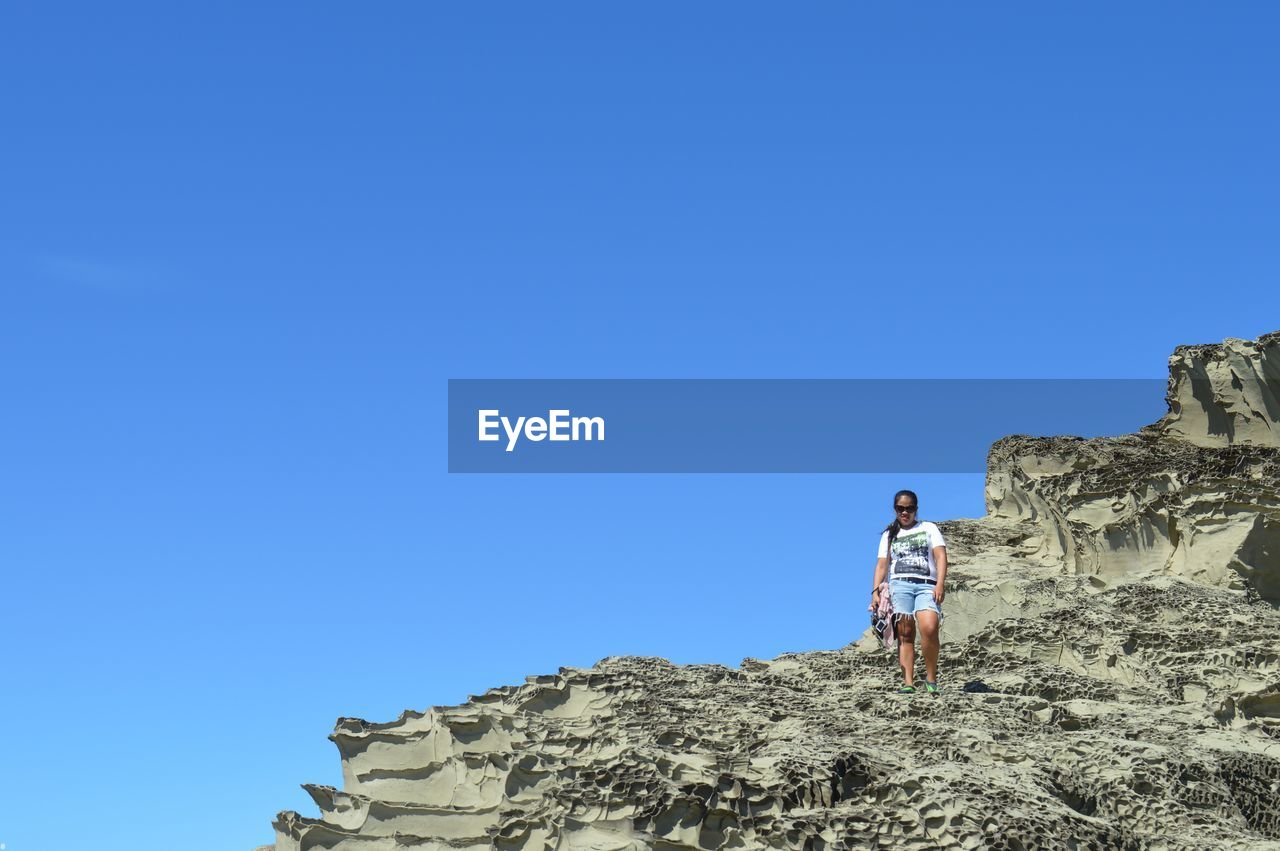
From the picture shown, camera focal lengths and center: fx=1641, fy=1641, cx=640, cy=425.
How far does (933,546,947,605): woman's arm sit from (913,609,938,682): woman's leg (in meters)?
0.17

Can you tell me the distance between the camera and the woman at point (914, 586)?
15703 mm

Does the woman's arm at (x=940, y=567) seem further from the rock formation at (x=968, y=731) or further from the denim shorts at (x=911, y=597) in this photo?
the rock formation at (x=968, y=731)

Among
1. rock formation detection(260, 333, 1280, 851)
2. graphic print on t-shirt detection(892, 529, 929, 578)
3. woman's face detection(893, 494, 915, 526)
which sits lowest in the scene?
rock formation detection(260, 333, 1280, 851)

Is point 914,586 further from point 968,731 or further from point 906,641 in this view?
point 968,731

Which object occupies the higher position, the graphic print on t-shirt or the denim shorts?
the graphic print on t-shirt

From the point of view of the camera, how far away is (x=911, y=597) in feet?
52.2

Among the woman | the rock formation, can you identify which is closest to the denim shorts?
the woman

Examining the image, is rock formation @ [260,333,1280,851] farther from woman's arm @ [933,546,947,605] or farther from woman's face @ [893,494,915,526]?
woman's face @ [893,494,915,526]

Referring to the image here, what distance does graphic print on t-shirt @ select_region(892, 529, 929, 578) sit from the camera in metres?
15.9

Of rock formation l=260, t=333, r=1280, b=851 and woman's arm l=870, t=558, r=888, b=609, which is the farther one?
woman's arm l=870, t=558, r=888, b=609

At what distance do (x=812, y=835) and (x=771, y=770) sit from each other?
2.77 feet

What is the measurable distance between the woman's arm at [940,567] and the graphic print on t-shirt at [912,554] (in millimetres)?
103

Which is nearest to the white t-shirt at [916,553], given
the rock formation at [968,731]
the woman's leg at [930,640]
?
the woman's leg at [930,640]

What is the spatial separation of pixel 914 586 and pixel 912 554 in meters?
0.31
